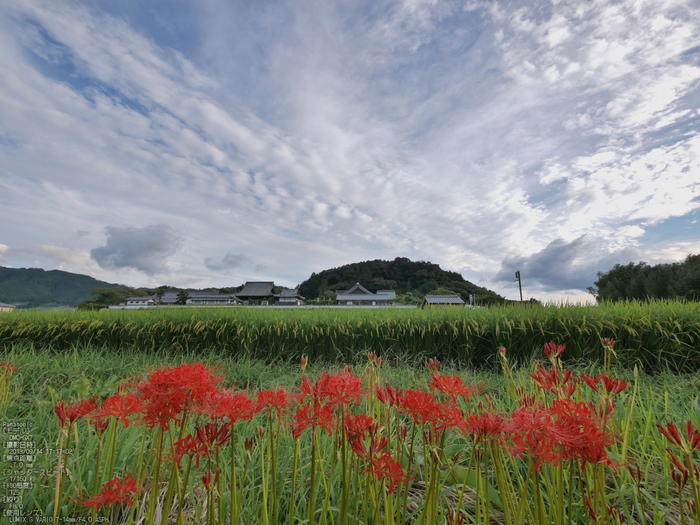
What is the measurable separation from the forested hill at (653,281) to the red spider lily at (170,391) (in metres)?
23.9

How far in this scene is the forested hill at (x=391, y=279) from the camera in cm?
4575

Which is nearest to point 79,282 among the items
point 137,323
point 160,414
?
point 137,323

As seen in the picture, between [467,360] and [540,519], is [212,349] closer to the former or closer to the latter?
[467,360]

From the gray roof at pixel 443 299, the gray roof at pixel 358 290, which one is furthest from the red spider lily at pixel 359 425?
the gray roof at pixel 358 290

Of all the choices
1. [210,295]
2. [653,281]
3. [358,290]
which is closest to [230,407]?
[653,281]

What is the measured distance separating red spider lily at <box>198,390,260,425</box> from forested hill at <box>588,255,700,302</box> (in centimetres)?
2375

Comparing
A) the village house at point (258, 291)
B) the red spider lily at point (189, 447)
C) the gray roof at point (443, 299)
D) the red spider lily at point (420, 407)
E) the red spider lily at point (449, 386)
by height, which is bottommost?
the red spider lily at point (189, 447)

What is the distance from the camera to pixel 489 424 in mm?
795

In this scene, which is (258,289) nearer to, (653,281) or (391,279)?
(391,279)

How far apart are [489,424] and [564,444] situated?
16cm

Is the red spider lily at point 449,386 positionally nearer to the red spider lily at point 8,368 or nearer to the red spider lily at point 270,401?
the red spider lily at point 270,401

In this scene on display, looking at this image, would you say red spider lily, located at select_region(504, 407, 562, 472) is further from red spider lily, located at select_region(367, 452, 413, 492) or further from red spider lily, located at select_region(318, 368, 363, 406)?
red spider lily, located at select_region(318, 368, 363, 406)

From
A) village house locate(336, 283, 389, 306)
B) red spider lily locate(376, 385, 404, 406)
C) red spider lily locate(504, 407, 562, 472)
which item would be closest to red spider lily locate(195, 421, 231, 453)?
red spider lily locate(376, 385, 404, 406)

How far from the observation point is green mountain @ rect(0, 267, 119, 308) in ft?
293
